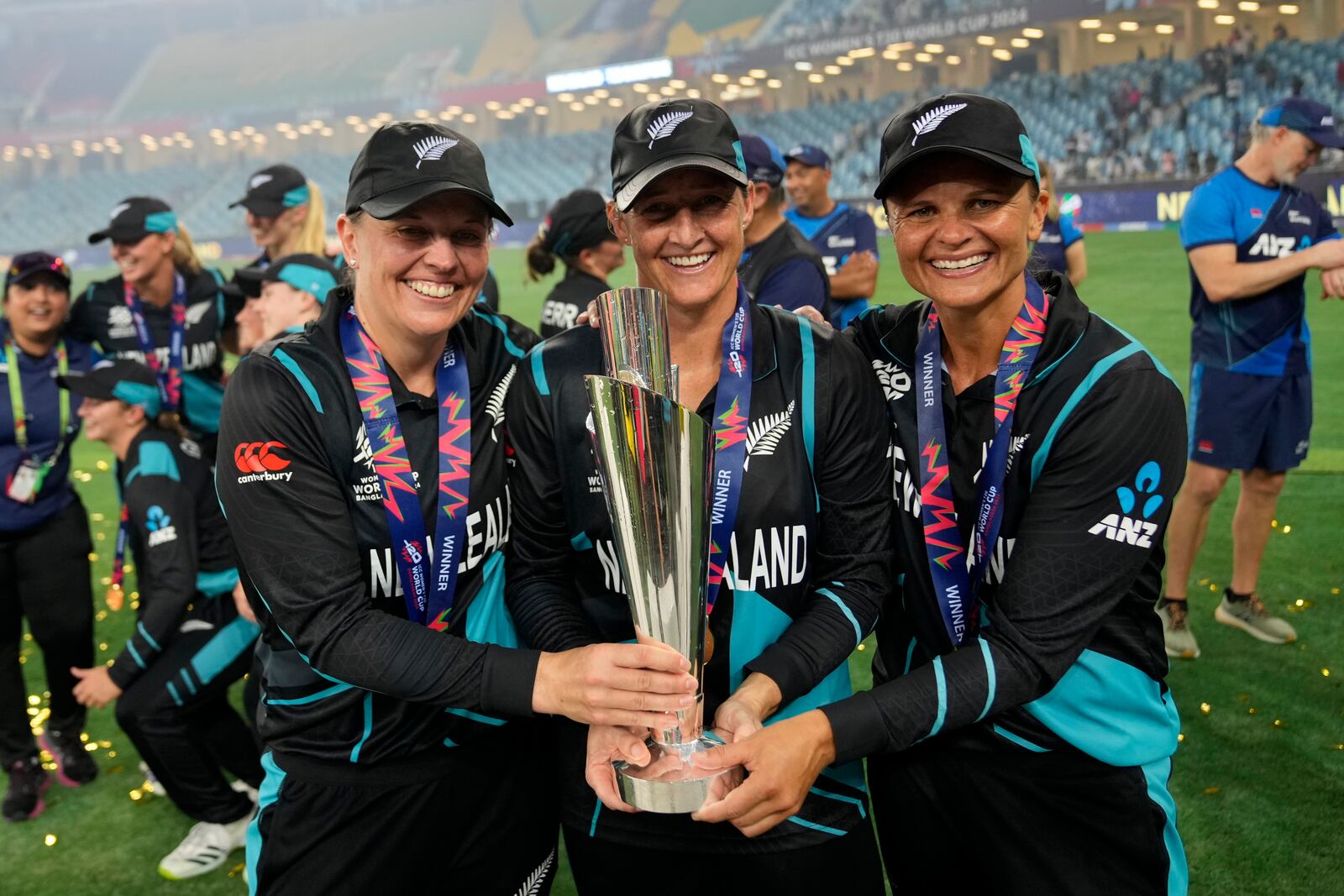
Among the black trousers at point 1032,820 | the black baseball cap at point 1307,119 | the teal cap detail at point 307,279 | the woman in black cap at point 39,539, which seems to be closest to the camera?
the black trousers at point 1032,820

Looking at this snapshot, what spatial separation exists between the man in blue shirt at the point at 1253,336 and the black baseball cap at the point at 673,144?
3.40m

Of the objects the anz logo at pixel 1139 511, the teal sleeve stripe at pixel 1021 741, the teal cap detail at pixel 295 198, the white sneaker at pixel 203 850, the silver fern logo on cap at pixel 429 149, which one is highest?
the teal cap detail at pixel 295 198

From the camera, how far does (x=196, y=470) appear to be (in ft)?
12.0

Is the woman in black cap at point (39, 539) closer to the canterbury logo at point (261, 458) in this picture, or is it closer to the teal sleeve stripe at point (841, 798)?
the canterbury logo at point (261, 458)

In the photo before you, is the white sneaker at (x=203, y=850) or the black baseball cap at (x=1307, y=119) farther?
the black baseball cap at (x=1307, y=119)

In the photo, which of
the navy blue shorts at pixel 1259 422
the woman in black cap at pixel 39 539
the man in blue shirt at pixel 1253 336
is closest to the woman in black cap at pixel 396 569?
the woman in black cap at pixel 39 539

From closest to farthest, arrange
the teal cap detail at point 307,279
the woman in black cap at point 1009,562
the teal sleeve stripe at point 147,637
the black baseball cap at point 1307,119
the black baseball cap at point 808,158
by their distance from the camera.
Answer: the woman in black cap at point 1009,562 → the teal cap detail at point 307,279 → the teal sleeve stripe at point 147,637 → the black baseball cap at point 1307,119 → the black baseball cap at point 808,158

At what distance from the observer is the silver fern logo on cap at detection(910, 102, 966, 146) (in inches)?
Result: 68.1

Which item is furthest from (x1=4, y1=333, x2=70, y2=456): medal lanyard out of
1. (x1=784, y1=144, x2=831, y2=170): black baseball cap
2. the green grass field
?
(x1=784, y1=144, x2=831, y2=170): black baseball cap

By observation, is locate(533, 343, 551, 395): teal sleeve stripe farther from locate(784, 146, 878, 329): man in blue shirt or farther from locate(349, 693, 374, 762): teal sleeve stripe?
locate(784, 146, 878, 329): man in blue shirt

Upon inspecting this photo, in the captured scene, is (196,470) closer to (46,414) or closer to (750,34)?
(46,414)

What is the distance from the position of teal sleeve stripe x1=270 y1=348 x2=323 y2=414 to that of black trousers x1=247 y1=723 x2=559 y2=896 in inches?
25.3

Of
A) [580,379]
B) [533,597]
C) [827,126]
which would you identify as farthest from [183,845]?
[827,126]

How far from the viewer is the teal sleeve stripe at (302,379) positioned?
1.83 meters
